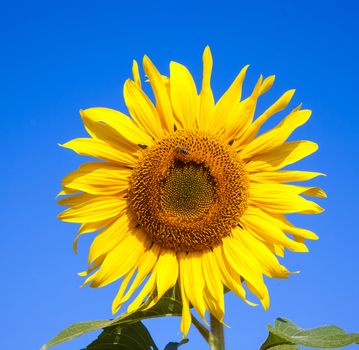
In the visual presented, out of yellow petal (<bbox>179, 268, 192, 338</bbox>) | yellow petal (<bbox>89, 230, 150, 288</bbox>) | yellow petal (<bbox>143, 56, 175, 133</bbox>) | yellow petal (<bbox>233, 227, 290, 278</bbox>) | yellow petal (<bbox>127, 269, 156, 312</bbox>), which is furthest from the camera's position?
yellow petal (<bbox>143, 56, 175, 133</bbox>)

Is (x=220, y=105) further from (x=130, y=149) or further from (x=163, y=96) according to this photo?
(x=130, y=149)

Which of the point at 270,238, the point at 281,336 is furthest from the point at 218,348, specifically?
the point at 270,238

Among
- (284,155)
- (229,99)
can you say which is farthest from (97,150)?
(284,155)

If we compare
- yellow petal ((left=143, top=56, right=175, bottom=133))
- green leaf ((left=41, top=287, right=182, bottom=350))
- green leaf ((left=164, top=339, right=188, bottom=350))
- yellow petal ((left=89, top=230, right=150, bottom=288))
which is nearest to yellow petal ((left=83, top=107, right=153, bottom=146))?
Result: yellow petal ((left=143, top=56, right=175, bottom=133))

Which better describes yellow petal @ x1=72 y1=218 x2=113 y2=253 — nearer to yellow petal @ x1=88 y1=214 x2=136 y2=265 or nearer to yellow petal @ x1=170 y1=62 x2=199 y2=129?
yellow petal @ x1=88 y1=214 x2=136 y2=265

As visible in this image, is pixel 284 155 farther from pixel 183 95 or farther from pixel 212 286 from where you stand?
pixel 212 286
